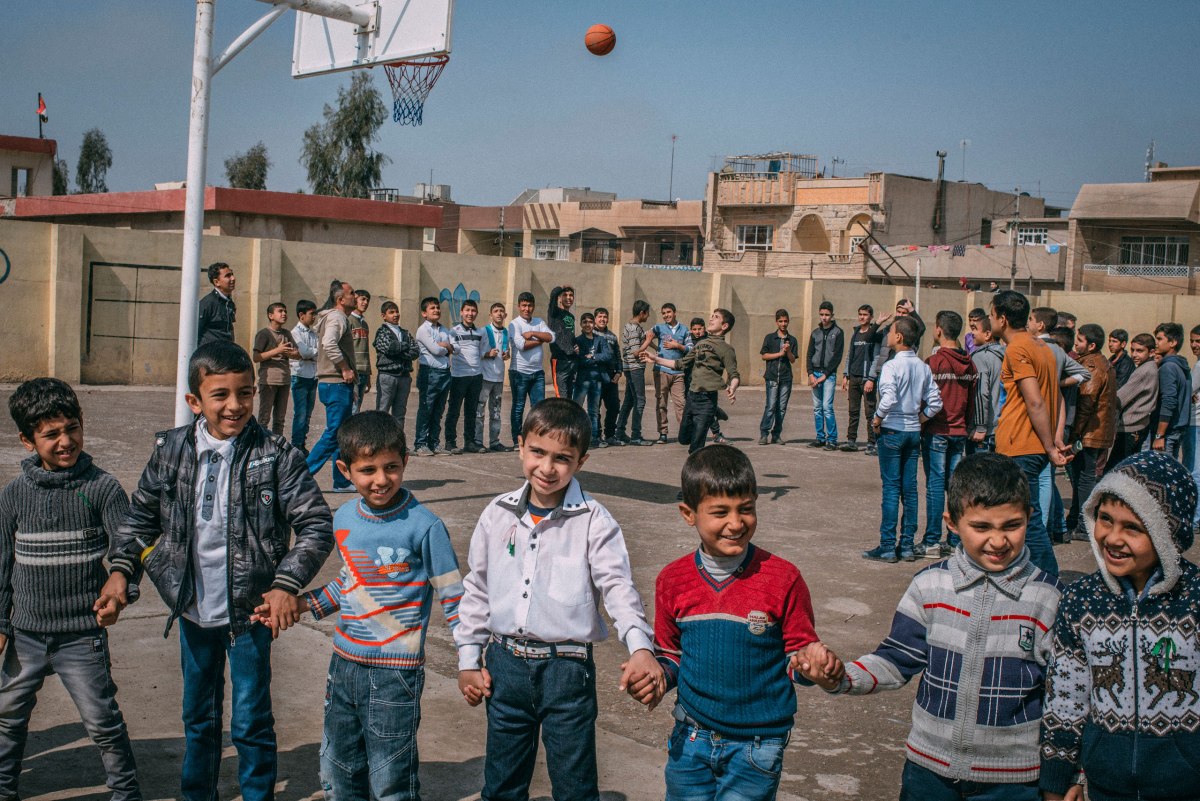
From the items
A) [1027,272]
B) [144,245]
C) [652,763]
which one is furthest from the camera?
[1027,272]

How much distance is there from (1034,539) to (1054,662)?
4.44m

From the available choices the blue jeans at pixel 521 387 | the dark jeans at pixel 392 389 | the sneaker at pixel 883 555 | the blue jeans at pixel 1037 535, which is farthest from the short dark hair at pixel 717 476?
the blue jeans at pixel 521 387

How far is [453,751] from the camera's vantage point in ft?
15.0

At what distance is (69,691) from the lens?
3861 mm

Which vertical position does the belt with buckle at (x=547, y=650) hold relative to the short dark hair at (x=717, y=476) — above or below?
below

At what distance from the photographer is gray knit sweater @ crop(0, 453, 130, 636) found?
151 inches

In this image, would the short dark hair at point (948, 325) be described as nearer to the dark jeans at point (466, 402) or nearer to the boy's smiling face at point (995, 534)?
the boy's smiling face at point (995, 534)

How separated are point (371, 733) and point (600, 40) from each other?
1128 cm

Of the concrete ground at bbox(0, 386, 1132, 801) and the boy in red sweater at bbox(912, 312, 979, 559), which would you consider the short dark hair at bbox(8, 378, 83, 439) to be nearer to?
the concrete ground at bbox(0, 386, 1132, 801)

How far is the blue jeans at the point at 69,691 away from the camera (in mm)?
3818

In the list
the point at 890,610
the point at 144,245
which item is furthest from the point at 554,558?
the point at 144,245

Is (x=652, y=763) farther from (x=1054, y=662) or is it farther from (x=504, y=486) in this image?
(x=504, y=486)

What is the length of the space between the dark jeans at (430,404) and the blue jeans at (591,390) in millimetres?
2155

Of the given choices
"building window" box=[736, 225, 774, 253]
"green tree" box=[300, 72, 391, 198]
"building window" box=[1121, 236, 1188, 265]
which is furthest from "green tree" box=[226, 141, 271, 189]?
"building window" box=[1121, 236, 1188, 265]
